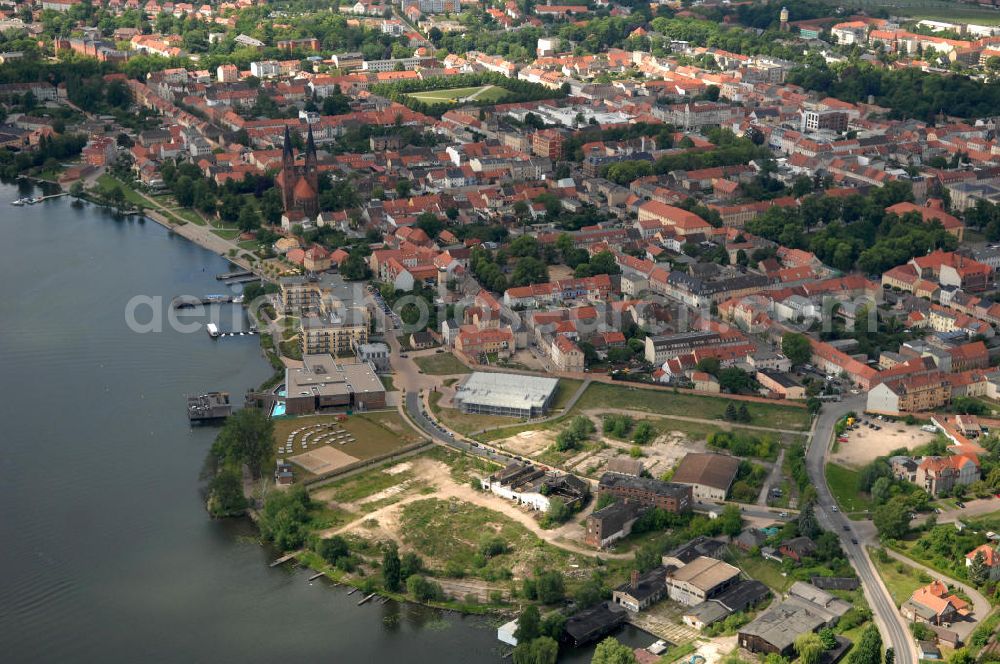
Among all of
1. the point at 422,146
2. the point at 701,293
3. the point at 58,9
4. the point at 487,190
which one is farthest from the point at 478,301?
the point at 58,9

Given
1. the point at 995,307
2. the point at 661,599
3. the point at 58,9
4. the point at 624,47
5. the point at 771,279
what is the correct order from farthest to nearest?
the point at 58,9 → the point at 624,47 → the point at 771,279 → the point at 995,307 → the point at 661,599

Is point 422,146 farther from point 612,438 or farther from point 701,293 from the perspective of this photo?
point 612,438

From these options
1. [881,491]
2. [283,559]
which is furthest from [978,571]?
[283,559]

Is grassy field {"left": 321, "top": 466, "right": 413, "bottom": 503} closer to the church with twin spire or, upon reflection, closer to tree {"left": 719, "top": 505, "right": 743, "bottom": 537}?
tree {"left": 719, "top": 505, "right": 743, "bottom": 537}

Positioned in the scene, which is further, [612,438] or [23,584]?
[612,438]

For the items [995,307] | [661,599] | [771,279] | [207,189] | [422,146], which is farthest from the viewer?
[422,146]

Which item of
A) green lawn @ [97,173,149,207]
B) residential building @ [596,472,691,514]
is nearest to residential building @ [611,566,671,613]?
residential building @ [596,472,691,514]

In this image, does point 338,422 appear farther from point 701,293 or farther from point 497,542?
point 701,293
